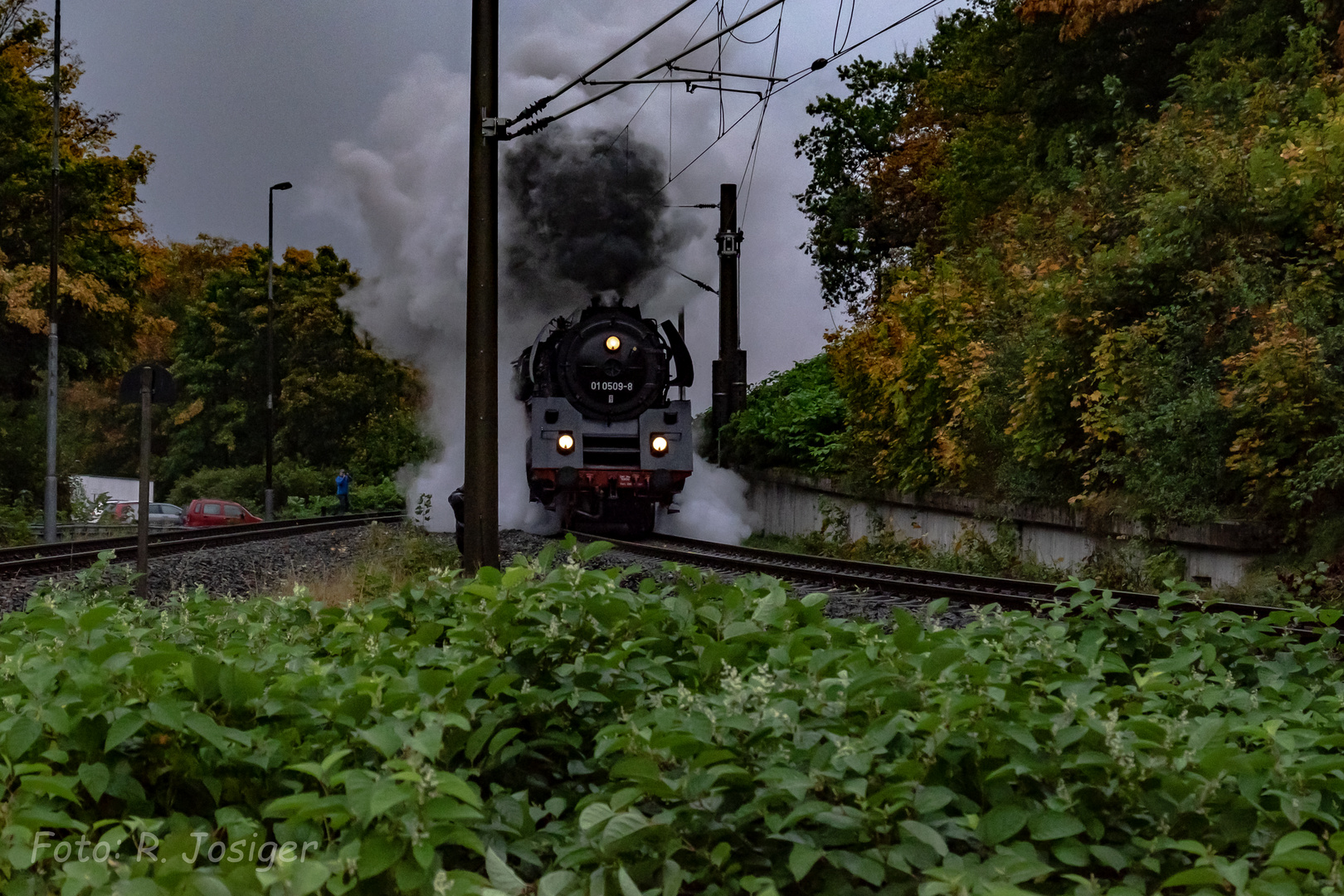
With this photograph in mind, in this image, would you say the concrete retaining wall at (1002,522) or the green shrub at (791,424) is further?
the green shrub at (791,424)

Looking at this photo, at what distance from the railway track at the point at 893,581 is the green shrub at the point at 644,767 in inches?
194

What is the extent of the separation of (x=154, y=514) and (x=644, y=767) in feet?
130

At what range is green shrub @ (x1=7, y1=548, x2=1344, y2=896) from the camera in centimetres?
234

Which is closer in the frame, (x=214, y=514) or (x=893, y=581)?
(x=893, y=581)

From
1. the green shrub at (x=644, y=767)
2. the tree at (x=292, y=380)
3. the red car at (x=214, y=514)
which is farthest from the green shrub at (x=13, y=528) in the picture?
the green shrub at (x=644, y=767)

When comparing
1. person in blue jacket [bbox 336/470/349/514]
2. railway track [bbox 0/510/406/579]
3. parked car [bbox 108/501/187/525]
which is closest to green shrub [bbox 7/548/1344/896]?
railway track [bbox 0/510/406/579]

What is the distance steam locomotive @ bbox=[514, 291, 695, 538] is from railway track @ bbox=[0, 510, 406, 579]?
144 inches

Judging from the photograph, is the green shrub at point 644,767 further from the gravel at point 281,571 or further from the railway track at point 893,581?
the gravel at point 281,571

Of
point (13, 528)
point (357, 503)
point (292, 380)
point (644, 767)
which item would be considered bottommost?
point (357, 503)

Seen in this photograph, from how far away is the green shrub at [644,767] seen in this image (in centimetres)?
234

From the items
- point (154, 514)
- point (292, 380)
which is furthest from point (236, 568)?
point (292, 380)

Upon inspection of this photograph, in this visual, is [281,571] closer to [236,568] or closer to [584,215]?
[236,568]

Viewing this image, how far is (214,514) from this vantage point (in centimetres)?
3750

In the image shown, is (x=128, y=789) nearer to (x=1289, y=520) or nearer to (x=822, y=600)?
(x=822, y=600)
